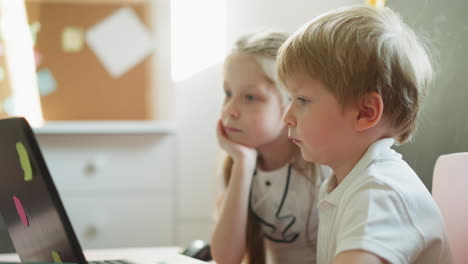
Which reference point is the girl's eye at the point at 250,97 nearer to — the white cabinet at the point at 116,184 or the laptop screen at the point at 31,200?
the laptop screen at the point at 31,200

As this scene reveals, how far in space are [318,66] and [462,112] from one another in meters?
0.24

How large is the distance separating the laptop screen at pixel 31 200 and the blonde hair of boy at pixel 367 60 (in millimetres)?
364

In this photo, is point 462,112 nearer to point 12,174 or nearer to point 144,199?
point 12,174

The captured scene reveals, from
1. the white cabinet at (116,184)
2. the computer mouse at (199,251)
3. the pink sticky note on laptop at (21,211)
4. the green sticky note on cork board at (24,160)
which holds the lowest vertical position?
the white cabinet at (116,184)

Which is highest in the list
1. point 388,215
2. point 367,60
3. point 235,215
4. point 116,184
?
point 367,60

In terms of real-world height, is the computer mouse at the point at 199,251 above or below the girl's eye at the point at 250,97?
below

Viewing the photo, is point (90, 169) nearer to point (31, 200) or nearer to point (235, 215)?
point (235, 215)

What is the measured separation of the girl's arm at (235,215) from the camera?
3.63 feet

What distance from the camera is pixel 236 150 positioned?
3.70 ft

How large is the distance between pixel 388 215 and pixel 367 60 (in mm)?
205

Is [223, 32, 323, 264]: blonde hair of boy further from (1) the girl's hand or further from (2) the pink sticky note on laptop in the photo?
(2) the pink sticky note on laptop

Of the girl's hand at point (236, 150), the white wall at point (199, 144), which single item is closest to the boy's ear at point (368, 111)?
the girl's hand at point (236, 150)

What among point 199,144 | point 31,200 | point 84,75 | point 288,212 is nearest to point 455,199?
point 288,212

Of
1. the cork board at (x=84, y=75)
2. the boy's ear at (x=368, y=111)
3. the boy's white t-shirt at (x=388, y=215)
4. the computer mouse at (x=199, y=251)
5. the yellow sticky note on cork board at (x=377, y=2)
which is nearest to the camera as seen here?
the boy's white t-shirt at (x=388, y=215)
